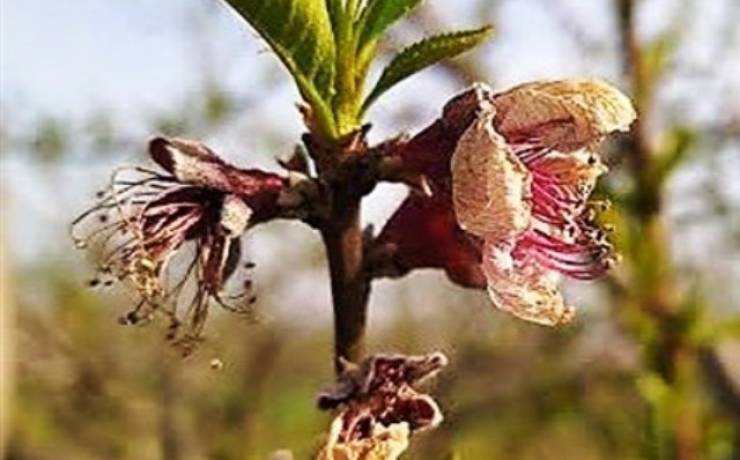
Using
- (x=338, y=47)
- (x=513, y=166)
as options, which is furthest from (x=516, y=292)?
(x=338, y=47)

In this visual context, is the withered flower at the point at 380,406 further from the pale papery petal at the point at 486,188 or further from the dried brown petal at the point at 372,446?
the pale papery petal at the point at 486,188

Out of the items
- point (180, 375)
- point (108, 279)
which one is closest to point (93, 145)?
point (180, 375)

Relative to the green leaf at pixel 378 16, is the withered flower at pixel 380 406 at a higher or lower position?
lower

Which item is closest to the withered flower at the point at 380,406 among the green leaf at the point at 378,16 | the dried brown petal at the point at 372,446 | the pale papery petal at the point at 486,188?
the dried brown petal at the point at 372,446

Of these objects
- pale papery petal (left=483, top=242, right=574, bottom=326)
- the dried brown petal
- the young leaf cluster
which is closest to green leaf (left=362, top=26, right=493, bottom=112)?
the young leaf cluster

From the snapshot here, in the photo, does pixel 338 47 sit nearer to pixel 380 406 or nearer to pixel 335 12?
pixel 335 12

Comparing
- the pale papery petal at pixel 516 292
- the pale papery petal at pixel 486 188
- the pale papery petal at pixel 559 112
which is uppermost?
the pale papery petal at pixel 559 112
